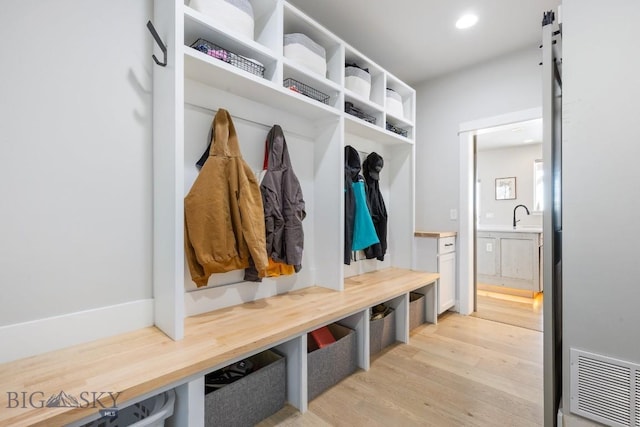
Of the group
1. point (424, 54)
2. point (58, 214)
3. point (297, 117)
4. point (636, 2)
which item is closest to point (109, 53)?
point (58, 214)

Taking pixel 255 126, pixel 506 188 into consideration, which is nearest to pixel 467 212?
pixel 255 126

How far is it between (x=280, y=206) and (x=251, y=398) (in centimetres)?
106

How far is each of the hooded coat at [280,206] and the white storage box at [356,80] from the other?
30.5 inches

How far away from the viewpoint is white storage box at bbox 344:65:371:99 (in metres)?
2.25

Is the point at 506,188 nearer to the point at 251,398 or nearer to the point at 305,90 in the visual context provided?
the point at 305,90

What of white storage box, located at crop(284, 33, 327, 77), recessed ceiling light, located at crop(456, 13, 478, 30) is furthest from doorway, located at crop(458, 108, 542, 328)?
white storage box, located at crop(284, 33, 327, 77)

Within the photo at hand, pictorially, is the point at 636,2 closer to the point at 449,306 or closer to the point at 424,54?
the point at 424,54

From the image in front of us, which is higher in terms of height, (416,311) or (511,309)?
(416,311)

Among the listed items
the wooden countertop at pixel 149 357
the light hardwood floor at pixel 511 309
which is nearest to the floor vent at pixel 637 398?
the wooden countertop at pixel 149 357

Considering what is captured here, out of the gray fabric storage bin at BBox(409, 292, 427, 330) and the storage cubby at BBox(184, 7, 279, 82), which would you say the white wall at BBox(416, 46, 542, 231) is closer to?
the gray fabric storage bin at BBox(409, 292, 427, 330)

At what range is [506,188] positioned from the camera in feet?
16.7

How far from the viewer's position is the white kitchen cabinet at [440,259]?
9.16 ft

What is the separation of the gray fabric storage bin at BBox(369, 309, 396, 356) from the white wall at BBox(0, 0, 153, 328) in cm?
154

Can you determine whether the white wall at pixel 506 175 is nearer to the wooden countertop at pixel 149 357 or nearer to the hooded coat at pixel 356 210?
the hooded coat at pixel 356 210
